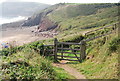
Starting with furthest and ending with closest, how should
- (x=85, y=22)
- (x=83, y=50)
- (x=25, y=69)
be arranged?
(x=85, y=22) < (x=83, y=50) < (x=25, y=69)

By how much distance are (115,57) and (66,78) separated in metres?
2.79

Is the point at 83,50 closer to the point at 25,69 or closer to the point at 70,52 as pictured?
the point at 70,52

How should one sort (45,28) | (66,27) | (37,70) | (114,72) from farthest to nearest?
1. (45,28)
2. (66,27)
3. (114,72)
4. (37,70)

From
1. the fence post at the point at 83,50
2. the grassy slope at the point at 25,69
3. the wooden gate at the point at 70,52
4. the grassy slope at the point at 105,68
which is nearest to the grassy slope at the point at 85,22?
the wooden gate at the point at 70,52

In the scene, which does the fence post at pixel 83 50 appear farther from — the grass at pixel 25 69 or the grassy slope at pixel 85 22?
the grassy slope at pixel 85 22

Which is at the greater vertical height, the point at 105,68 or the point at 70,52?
the point at 105,68

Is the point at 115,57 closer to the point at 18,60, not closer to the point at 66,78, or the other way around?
the point at 66,78

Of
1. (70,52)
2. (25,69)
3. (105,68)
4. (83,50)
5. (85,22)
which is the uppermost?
(25,69)

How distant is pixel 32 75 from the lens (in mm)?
6672

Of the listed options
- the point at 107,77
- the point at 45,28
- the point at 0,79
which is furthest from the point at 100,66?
the point at 45,28

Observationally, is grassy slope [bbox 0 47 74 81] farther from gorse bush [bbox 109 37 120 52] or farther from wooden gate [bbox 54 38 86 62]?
wooden gate [bbox 54 38 86 62]

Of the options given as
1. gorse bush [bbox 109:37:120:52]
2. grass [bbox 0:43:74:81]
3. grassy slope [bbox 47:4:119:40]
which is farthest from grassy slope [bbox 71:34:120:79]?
grassy slope [bbox 47:4:119:40]

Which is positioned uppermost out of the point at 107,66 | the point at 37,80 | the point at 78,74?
the point at 37,80

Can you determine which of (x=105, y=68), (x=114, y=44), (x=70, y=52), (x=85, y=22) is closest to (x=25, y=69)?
(x=105, y=68)
